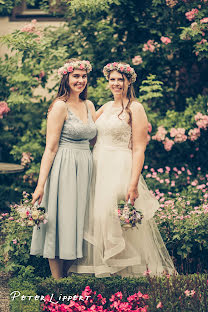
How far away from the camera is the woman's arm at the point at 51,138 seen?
12.9 feet

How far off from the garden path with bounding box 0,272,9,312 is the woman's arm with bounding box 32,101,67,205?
0.91 metres

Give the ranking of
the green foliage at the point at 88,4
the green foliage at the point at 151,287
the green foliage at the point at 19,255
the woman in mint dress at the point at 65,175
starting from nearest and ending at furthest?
the green foliage at the point at 151,287
the woman in mint dress at the point at 65,175
the green foliage at the point at 19,255
the green foliage at the point at 88,4

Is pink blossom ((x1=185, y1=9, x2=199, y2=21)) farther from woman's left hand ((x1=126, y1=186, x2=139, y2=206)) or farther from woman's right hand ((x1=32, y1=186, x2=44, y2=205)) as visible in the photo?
woman's right hand ((x1=32, y1=186, x2=44, y2=205))

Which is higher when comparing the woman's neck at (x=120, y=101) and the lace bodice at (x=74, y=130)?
the woman's neck at (x=120, y=101)

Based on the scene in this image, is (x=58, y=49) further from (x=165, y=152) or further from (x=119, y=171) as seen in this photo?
(x=119, y=171)

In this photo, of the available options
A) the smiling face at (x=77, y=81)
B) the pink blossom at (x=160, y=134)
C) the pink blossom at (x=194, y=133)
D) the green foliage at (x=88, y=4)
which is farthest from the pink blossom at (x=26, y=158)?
the smiling face at (x=77, y=81)

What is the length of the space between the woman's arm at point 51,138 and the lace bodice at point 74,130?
0.22 ft

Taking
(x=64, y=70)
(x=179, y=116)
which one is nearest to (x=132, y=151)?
(x=64, y=70)

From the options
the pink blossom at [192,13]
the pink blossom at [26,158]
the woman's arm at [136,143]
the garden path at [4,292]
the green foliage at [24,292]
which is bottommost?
the garden path at [4,292]

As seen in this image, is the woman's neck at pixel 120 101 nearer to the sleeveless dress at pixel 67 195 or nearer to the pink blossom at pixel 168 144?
the sleeveless dress at pixel 67 195

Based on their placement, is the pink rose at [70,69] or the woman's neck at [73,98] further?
the woman's neck at [73,98]

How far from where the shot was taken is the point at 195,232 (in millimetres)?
4578

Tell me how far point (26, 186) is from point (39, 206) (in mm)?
3116

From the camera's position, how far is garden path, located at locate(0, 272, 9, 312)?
387 centimetres
